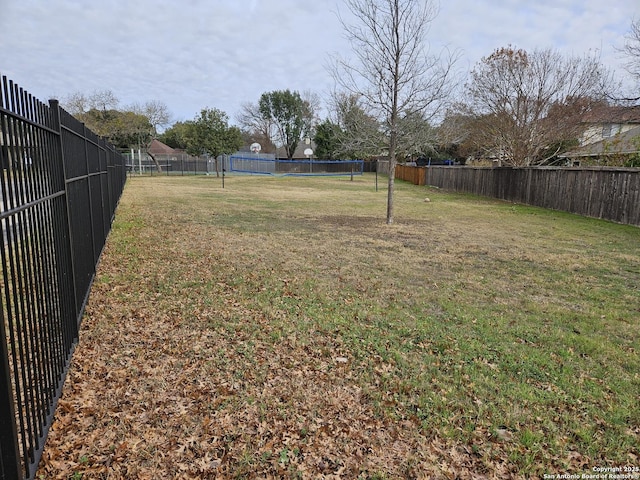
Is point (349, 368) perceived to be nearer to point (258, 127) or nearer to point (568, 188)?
point (568, 188)

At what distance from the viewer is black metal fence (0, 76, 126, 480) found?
1.90 meters

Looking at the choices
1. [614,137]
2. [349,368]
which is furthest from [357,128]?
[614,137]

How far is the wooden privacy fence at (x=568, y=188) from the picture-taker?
11945mm

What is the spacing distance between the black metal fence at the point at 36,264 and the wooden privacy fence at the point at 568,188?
1366 centimetres

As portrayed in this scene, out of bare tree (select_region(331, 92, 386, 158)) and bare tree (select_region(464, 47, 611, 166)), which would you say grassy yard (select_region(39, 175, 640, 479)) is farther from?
bare tree (select_region(464, 47, 611, 166))

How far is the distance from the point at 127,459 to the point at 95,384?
3.27 feet

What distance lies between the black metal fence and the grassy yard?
0.30m

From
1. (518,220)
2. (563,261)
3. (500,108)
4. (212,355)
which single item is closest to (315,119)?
(500,108)

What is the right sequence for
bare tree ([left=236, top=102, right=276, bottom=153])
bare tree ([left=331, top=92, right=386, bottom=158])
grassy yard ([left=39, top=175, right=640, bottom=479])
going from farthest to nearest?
bare tree ([left=236, top=102, right=276, bottom=153]) → bare tree ([left=331, top=92, right=386, bottom=158]) → grassy yard ([left=39, top=175, right=640, bottom=479])

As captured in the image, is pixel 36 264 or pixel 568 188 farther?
pixel 568 188

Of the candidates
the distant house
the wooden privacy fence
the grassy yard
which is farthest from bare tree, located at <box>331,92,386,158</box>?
the distant house

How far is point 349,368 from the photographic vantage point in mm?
3471

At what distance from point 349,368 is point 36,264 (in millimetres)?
2416

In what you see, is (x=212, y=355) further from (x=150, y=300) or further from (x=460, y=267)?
(x=460, y=267)
